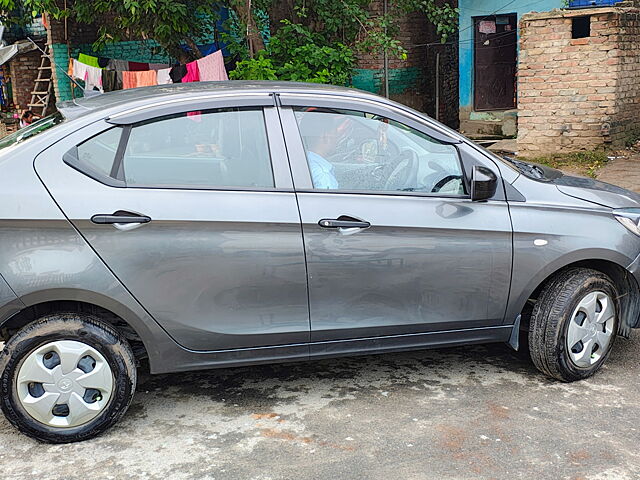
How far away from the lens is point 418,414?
12.9ft

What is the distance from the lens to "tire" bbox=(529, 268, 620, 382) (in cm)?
415

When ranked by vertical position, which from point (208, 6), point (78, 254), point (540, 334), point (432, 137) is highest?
point (208, 6)

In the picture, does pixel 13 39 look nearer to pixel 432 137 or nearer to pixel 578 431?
pixel 432 137

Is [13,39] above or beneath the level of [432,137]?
above

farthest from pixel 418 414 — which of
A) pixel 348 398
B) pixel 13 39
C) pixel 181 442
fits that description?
pixel 13 39

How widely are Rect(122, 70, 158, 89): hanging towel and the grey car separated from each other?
26.3 ft

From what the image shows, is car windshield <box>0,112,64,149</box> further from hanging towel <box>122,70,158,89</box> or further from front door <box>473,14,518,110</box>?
front door <box>473,14,518,110</box>

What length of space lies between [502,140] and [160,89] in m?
10.3

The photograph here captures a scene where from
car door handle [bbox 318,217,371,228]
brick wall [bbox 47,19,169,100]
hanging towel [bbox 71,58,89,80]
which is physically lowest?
car door handle [bbox 318,217,371,228]

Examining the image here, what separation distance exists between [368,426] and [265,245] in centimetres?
107

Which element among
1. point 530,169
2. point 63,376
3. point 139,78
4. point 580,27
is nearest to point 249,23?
point 139,78

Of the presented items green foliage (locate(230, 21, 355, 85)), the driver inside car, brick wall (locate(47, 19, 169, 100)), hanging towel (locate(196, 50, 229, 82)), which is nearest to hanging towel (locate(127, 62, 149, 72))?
brick wall (locate(47, 19, 169, 100))

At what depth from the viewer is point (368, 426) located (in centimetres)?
380

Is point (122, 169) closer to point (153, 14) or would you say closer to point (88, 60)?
point (153, 14)
